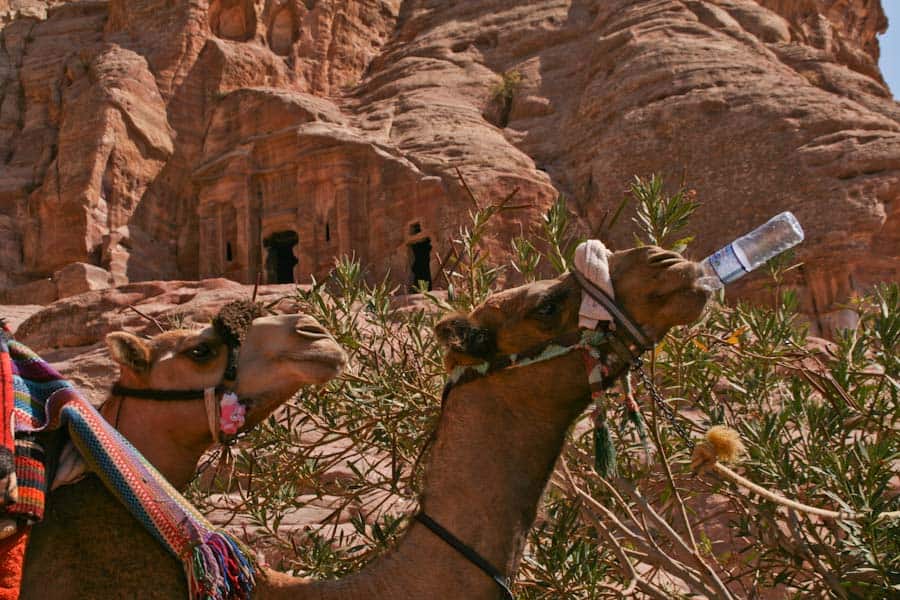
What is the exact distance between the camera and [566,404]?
3.17 metres

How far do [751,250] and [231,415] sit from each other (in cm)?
197

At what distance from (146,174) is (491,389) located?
2957 centimetres

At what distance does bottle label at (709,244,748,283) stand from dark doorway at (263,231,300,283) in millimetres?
24102

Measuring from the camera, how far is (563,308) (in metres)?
3.16

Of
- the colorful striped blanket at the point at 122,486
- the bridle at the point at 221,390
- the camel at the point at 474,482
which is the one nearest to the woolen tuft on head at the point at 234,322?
the bridle at the point at 221,390

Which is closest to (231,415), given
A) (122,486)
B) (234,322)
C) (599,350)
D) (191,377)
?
(191,377)

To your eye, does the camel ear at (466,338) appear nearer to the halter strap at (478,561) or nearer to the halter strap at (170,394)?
the halter strap at (478,561)

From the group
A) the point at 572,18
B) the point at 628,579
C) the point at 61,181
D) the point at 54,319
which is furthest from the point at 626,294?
the point at 572,18

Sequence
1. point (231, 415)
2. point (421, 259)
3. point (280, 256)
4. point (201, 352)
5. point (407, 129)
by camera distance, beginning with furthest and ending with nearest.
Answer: point (280, 256) < point (407, 129) < point (421, 259) < point (201, 352) < point (231, 415)

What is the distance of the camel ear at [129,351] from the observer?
12.1ft

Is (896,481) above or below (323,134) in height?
below

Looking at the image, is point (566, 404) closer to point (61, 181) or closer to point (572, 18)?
point (61, 181)

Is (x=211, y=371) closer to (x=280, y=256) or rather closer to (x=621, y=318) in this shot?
(x=621, y=318)

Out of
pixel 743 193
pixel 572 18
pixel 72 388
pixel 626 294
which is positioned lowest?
pixel 743 193
